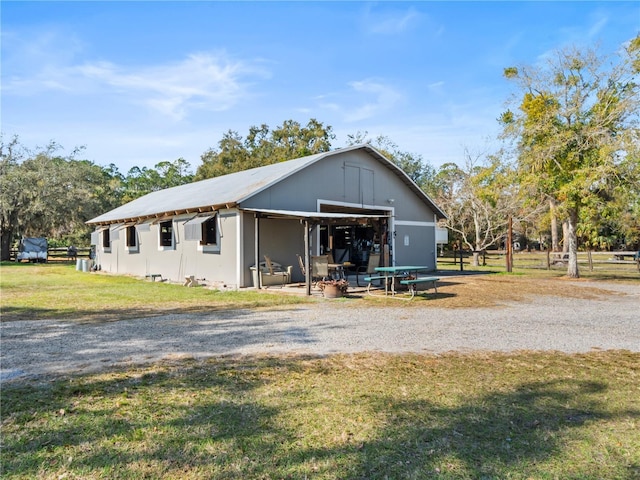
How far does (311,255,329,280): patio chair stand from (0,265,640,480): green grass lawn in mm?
6957

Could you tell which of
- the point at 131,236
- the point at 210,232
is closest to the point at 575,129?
the point at 210,232

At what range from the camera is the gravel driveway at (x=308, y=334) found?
5336 mm

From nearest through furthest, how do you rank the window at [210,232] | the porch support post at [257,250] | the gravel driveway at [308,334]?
the gravel driveway at [308,334] < the porch support post at [257,250] < the window at [210,232]

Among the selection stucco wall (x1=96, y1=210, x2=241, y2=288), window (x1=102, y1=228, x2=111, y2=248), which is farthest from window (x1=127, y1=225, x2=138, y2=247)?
window (x1=102, y1=228, x2=111, y2=248)

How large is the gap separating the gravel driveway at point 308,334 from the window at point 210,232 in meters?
5.97

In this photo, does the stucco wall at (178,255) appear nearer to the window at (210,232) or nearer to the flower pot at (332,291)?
the window at (210,232)

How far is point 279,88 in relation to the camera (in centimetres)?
1532

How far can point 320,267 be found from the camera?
12.2 meters

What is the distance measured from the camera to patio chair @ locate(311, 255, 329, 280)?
1208 cm

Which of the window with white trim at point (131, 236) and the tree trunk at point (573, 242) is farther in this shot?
the window with white trim at point (131, 236)

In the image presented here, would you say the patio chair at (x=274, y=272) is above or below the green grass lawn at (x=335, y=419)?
above

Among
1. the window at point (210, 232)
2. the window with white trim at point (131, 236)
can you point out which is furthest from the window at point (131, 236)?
the window at point (210, 232)

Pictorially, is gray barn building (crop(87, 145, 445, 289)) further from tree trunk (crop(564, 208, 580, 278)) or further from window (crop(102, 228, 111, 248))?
tree trunk (crop(564, 208, 580, 278))

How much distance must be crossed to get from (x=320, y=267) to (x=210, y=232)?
4401 mm
